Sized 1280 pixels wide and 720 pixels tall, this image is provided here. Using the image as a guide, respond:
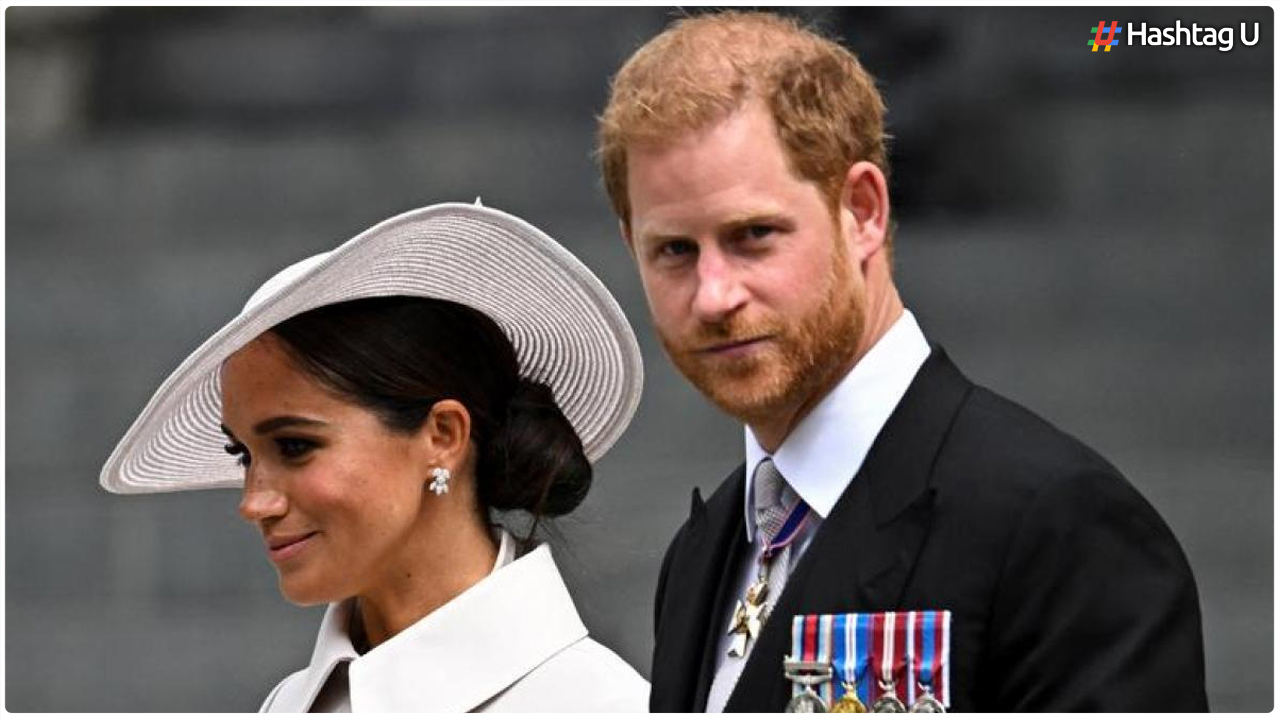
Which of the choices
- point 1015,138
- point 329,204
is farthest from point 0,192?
point 1015,138

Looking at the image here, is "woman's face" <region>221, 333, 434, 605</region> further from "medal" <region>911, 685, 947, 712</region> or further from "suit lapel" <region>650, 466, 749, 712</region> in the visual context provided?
"medal" <region>911, 685, 947, 712</region>

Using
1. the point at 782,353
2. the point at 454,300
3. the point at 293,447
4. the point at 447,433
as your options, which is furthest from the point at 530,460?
the point at 782,353

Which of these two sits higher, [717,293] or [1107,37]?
[1107,37]

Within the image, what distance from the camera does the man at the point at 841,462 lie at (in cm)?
276

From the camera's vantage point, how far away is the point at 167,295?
7.41 m

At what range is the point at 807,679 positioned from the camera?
294cm

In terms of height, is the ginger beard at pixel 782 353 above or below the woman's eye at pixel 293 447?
above

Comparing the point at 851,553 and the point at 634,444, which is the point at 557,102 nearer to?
the point at 634,444

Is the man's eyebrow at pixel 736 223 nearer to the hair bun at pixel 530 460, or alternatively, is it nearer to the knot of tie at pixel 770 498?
the knot of tie at pixel 770 498

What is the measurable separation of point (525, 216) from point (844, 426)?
12.8ft

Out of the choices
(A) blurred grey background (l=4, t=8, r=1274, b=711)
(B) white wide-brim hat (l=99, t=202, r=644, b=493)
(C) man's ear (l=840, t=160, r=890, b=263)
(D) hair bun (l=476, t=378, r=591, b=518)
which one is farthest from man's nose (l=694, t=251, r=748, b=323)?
(A) blurred grey background (l=4, t=8, r=1274, b=711)

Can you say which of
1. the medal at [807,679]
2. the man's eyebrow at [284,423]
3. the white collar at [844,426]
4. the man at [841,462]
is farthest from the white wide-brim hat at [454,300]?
the medal at [807,679]

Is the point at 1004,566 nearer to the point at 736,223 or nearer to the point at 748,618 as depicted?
the point at 748,618

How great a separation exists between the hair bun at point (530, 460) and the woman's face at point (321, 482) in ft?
0.50
